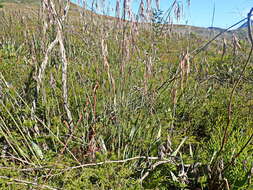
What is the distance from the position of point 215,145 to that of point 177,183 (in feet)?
0.97

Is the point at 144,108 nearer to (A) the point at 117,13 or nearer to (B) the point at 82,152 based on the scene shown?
(B) the point at 82,152

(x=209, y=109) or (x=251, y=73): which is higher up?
(x=251, y=73)

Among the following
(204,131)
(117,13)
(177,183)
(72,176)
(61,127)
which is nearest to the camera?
(72,176)

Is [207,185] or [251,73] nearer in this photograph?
[207,185]

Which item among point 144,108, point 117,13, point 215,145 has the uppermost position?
point 117,13

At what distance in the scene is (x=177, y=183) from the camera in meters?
1.09

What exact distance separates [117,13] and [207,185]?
0.91m

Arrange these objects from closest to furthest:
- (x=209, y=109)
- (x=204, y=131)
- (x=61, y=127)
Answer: (x=61, y=127)
(x=204, y=131)
(x=209, y=109)

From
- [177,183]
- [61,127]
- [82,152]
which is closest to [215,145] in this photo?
[177,183]

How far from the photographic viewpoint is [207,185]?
1112 mm

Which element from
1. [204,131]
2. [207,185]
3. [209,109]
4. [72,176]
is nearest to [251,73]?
[209,109]

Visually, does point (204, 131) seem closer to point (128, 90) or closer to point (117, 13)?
point (128, 90)

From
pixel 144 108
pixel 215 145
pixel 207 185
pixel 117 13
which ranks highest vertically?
pixel 117 13

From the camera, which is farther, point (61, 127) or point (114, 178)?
point (61, 127)
